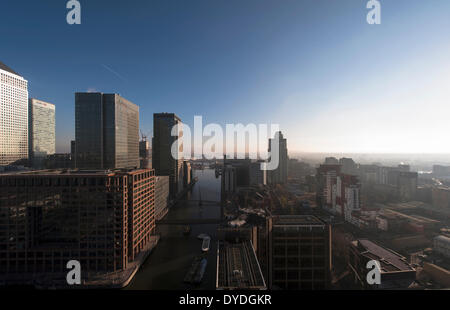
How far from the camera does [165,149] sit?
28.5m

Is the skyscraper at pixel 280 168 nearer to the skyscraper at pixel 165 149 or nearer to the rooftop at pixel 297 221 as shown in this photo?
the skyscraper at pixel 165 149

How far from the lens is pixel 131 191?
1116cm

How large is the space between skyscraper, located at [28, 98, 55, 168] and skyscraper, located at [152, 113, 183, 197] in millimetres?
17941

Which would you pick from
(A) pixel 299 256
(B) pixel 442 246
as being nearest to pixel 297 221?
(A) pixel 299 256

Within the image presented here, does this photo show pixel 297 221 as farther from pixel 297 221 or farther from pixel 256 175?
pixel 256 175

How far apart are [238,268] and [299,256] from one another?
3369 millimetres

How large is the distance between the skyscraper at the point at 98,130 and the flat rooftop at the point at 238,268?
15.3 metres

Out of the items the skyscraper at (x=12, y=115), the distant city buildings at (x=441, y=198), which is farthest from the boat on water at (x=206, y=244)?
A: the distant city buildings at (x=441, y=198)

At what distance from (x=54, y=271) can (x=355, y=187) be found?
2329cm

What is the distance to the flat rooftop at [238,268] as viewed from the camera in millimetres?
6531

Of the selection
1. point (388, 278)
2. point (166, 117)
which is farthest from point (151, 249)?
point (166, 117)

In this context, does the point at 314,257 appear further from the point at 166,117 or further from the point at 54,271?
the point at 166,117

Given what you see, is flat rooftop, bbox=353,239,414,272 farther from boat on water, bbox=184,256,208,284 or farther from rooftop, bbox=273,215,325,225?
boat on water, bbox=184,256,208,284

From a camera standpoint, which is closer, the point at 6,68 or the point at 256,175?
the point at 6,68
